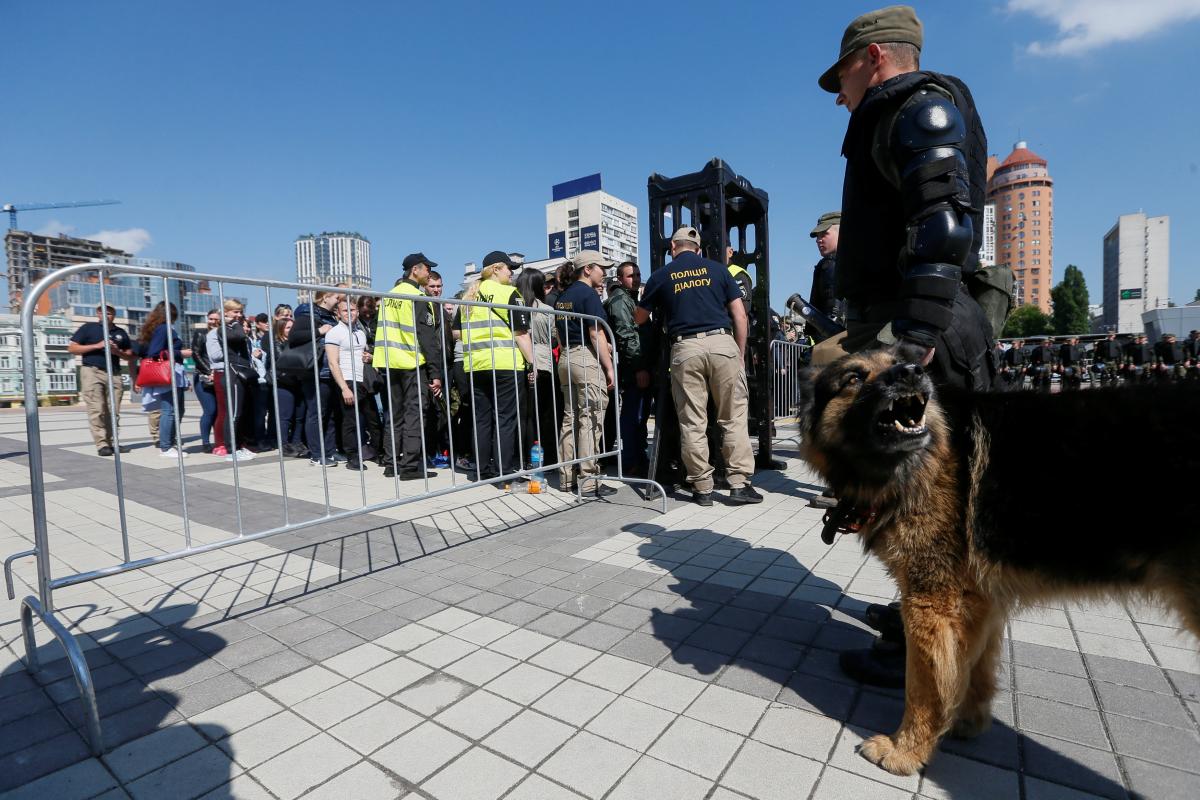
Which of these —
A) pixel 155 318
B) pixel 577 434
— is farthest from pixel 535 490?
pixel 155 318

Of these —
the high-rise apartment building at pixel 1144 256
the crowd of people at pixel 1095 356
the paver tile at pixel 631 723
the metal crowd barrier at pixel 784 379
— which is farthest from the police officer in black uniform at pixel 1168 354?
the high-rise apartment building at pixel 1144 256

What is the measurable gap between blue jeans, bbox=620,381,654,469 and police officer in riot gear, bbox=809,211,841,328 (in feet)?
6.85

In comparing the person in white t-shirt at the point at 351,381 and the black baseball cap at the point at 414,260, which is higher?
the black baseball cap at the point at 414,260

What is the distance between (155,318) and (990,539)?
901 centimetres

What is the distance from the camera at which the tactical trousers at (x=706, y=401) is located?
16.1 ft

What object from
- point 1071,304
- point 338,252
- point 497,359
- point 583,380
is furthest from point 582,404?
point 338,252

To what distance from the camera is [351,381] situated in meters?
6.39

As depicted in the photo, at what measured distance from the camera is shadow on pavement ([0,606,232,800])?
174 cm

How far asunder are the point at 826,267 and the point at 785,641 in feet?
14.8

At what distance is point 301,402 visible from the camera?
338 inches

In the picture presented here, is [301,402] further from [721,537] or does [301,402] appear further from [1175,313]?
[1175,313]

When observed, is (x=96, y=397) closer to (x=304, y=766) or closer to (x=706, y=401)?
(x=706, y=401)

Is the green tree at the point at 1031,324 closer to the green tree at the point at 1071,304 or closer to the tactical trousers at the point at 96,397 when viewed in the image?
the green tree at the point at 1071,304

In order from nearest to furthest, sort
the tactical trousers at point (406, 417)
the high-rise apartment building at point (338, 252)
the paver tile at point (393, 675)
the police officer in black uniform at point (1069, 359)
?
the paver tile at point (393, 675), the tactical trousers at point (406, 417), the police officer in black uniform at point (1069, 359), the high-rise apartment building at point (338, 252)
